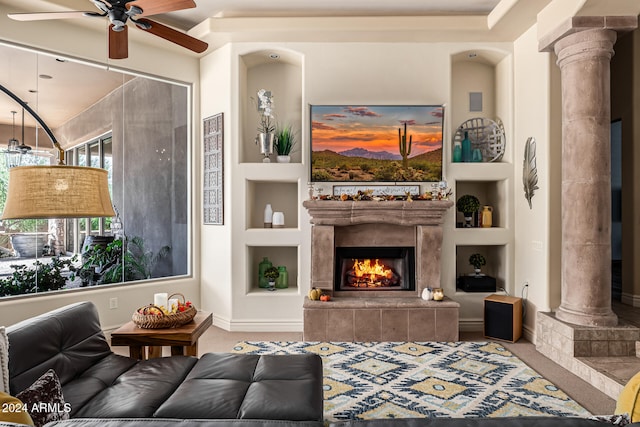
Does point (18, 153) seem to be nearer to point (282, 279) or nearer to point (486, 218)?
point (282, 279)

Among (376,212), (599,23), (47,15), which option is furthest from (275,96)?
(599,23)

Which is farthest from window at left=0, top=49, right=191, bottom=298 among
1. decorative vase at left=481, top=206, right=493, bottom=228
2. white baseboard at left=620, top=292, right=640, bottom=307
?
white baseboard at left=620, top=292, right=640, bottom=307

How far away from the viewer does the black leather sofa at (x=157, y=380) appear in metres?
1.78

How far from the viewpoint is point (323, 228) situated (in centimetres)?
432

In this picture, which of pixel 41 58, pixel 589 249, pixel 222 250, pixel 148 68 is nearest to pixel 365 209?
pixel 222 250

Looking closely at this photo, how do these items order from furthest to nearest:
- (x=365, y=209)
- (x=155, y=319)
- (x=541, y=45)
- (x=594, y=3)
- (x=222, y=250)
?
1. (x=222, y=250)
2. (x=365, y=209)
3. (x=541, y=45)
4. (x=594, y=3)
5. (x=155, y=319)

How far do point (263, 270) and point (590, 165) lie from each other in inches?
135

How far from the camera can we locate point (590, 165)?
3.36 meters

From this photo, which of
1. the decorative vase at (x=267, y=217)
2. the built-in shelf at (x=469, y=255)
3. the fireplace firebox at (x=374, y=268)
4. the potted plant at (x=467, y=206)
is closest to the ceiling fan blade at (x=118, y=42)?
the decorative vase at (x=267, y=217)

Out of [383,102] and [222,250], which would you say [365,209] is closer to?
[383,102]

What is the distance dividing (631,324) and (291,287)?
335 cm

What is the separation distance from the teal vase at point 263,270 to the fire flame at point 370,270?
40.7 inches

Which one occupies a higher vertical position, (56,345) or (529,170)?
(529,170)

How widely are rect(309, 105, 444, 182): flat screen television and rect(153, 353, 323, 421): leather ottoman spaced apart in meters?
2.52
